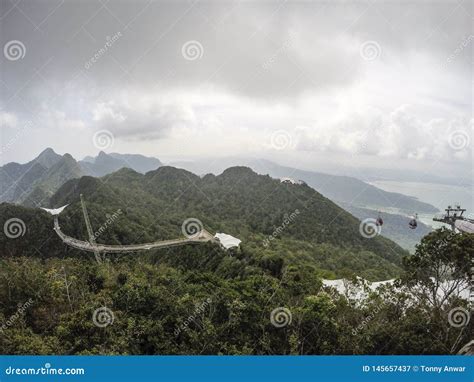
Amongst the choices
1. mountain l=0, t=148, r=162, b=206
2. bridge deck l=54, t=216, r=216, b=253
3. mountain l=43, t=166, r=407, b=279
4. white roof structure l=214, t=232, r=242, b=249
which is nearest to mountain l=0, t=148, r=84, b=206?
mountain l=0, t=148, r=162, b=206

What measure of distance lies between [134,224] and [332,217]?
42.6ft

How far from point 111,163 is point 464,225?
5143cm

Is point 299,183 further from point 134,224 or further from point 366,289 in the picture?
point 366,289

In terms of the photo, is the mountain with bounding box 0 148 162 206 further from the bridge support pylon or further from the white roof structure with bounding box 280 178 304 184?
the white roof structure with bounding box 280 178 304 184

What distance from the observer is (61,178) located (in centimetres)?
3938

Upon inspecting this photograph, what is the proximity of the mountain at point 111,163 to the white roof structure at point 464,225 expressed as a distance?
133 feet

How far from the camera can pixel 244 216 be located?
28.5 meters

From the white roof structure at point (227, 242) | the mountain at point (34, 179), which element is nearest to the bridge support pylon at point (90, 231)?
the white roof structure at point (227, 242)

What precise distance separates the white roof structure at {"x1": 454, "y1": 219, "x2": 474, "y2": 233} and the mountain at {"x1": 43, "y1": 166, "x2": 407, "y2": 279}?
21.5 feet

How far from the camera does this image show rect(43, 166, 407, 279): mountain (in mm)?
19047

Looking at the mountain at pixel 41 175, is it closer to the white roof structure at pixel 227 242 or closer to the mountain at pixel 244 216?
the mountain at pixel 244 216

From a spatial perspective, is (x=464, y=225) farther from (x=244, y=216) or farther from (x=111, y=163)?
(x=111, y=163)

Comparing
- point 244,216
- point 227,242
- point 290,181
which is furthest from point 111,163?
point 227,242

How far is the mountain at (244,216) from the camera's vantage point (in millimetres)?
19047
